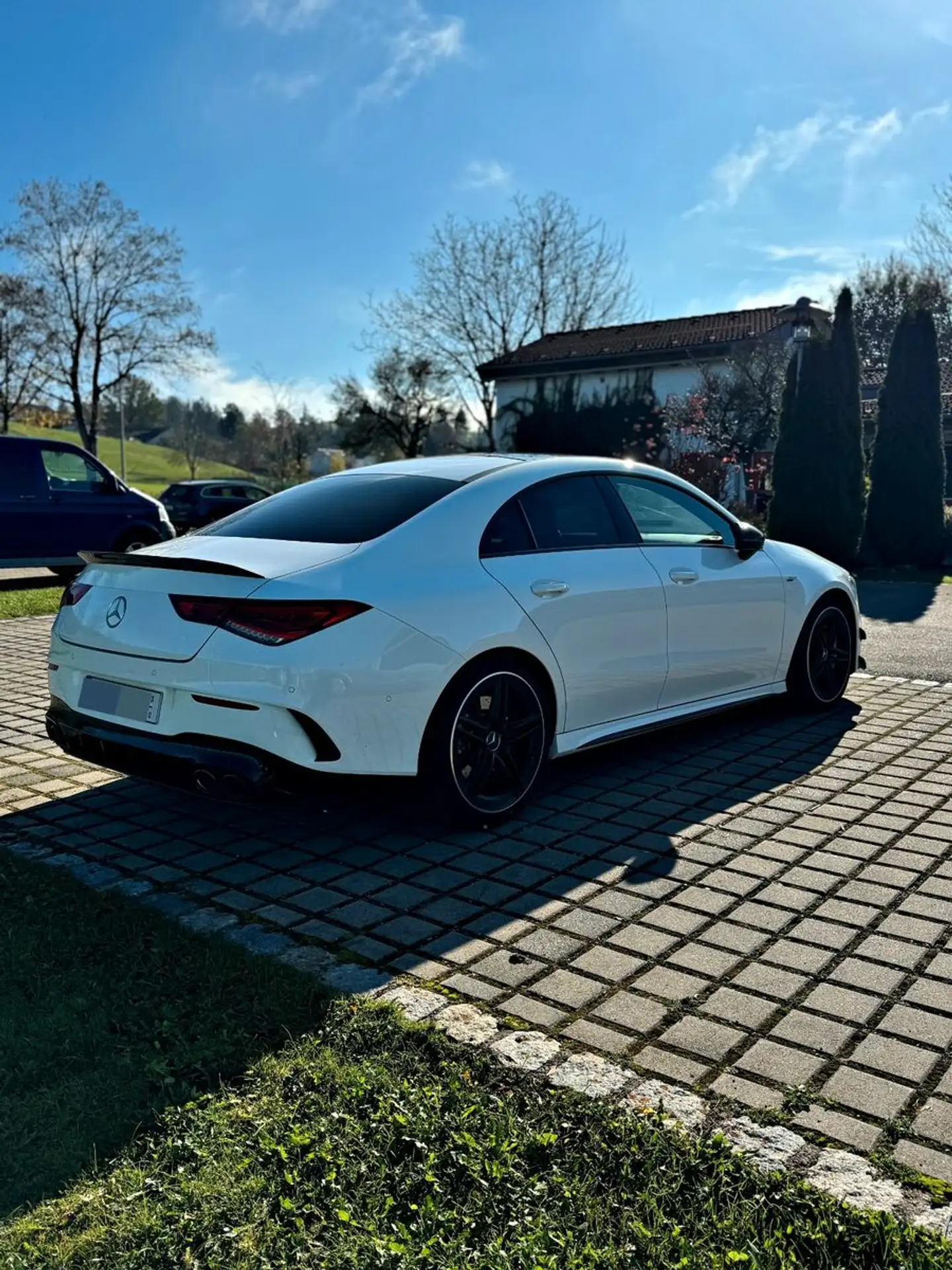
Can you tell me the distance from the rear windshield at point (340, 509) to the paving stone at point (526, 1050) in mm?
2108

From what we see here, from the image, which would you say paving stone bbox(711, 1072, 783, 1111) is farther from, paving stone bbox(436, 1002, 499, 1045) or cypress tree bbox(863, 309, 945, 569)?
cypress tree bbox(863, 309, 945, 569)

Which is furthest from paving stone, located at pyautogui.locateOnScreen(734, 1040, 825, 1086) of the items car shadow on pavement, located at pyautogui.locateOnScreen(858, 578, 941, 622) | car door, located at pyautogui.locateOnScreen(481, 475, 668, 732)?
car shadow on pavement, located at pyautogui.locateOnScreen(858, 578, 941, 622)

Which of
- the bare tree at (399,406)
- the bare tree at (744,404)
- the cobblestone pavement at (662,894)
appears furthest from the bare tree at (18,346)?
the cobblestone pavement at (662,894)

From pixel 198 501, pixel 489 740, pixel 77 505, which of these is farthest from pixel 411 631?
pixel 198 501

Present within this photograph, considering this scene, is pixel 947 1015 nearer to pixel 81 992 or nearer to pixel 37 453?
pixel 81 992

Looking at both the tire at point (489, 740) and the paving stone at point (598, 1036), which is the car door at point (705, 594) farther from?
the paving stone at point (598, 1036)

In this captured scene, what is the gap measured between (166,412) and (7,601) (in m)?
98.8

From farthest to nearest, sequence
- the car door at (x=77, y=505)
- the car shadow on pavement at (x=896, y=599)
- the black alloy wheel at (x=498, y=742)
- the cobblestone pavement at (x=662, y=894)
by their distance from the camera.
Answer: the car door at (x=77, y=505)
the car shadow on pavement at (x=896, y=599)
the black alloy wheel at (x=498, y=742)
the cobblestone pavement at (x=662, y=894)

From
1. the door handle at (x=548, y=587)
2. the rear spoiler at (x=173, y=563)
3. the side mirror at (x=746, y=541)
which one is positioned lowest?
the door handle at (x=548, y=587)

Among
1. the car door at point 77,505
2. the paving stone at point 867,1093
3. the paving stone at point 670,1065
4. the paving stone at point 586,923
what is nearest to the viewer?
the paving stone at point 867,1093

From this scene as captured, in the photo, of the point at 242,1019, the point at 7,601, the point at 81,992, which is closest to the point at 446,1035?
the point at 242,1019

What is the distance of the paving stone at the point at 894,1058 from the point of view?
2721mm

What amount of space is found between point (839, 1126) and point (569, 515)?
10.2ft

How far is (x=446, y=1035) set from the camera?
284 cm
